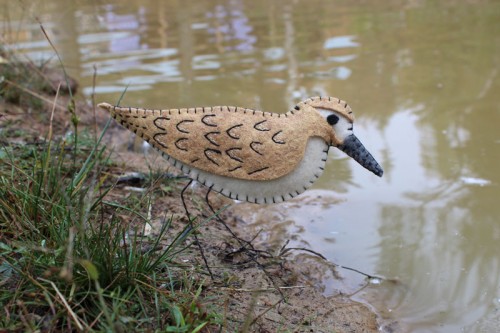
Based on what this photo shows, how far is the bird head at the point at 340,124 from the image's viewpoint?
7.41ft

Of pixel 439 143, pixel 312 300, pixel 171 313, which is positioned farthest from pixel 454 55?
pixel 171 313

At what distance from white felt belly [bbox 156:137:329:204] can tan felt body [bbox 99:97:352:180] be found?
0.03m

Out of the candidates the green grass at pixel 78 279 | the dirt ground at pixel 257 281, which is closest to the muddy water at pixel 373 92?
the dirt ground at pixel 257 281

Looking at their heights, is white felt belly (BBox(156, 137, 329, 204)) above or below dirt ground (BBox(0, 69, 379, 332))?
above

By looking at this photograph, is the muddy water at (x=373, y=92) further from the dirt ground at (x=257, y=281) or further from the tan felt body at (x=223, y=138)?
the tan felt body at (x=223, y=138)

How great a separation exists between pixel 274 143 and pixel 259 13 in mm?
6835

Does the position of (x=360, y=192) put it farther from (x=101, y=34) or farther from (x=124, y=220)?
(x=101, y=34)

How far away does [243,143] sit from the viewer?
7.04 feet

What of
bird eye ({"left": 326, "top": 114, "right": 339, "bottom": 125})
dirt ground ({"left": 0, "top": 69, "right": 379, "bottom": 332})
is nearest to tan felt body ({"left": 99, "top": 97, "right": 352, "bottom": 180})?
bird eye ({"left": 326, "top": 114, "right": 339, "bottom": 125})

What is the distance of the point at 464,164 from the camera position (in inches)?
151

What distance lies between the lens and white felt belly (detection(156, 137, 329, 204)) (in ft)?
7.16

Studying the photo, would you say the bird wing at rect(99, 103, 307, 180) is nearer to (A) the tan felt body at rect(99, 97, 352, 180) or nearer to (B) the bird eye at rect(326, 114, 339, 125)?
(A) the tan felt body at rect(99, 97, 352, 180)

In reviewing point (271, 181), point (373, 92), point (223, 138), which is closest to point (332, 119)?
point (271, 181)

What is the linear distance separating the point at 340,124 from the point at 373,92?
3094 mm
